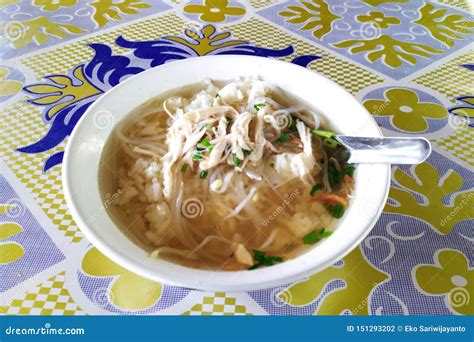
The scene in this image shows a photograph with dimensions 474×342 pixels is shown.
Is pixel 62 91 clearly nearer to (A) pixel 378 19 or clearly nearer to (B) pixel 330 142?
(B) pixel 330 142

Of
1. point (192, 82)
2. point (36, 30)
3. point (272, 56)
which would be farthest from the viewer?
point (36, 30)

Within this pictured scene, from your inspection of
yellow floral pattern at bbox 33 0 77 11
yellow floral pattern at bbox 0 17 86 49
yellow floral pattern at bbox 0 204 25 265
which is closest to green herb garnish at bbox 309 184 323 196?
yellow floral pattern at bbox 0 204 25 265

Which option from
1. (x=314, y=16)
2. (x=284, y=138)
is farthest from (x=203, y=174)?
(x=314, y=16)

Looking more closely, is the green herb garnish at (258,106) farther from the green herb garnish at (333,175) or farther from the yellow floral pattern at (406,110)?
the yellow floral pattern at (406,110)

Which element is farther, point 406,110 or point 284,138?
point 406,110

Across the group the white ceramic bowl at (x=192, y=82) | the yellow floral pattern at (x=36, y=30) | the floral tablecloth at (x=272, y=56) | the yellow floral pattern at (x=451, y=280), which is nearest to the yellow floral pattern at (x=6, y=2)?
the floral tablecloth at (x=272, y=56)

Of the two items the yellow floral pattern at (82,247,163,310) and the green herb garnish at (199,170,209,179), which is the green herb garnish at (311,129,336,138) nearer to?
the green herb garnish at (199,170,209,179)
